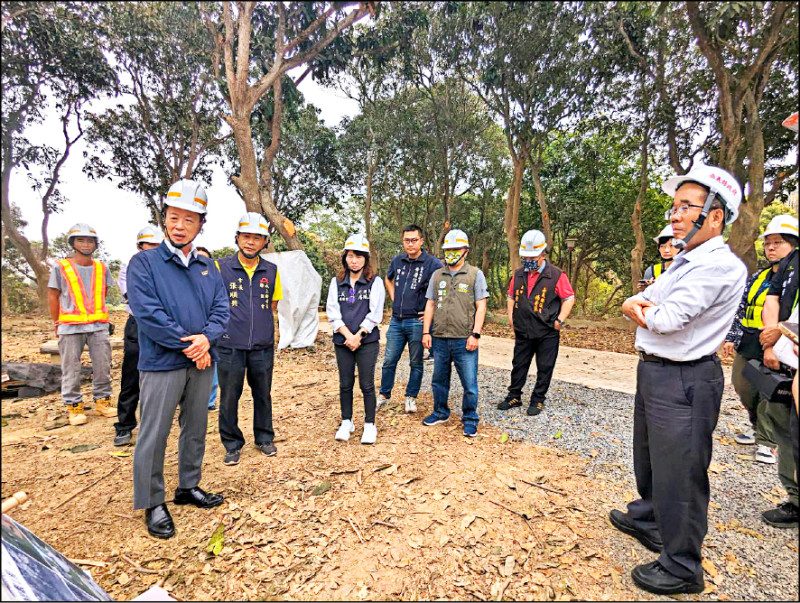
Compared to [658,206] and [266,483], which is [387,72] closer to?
[266,483]

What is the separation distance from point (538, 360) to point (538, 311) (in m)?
0.58

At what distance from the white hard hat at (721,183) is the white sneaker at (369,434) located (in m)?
3.12

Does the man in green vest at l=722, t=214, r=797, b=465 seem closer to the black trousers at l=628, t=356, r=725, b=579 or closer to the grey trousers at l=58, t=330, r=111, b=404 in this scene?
the black trousers at l=628, t=356, r=725, b=579

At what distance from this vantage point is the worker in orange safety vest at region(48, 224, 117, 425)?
12.0 feet

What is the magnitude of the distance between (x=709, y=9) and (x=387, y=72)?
190 cm

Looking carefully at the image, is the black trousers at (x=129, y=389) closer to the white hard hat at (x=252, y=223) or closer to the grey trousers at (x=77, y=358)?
the grey trousers at (x=77, y=358)

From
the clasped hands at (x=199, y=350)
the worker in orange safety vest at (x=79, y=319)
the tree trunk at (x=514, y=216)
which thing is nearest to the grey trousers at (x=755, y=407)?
Result: the tree trunk at (x=514, y=216)

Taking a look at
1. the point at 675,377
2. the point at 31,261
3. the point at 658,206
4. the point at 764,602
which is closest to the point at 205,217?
the point at 31,261

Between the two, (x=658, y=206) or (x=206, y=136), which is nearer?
(x=206, y=136)

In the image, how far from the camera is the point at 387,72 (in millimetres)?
2697

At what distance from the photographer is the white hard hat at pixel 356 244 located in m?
3.60

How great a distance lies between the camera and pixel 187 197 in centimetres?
237

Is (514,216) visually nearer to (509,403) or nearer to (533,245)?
(533,245)

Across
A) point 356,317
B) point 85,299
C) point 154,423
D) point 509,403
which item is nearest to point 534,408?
point 509,403
